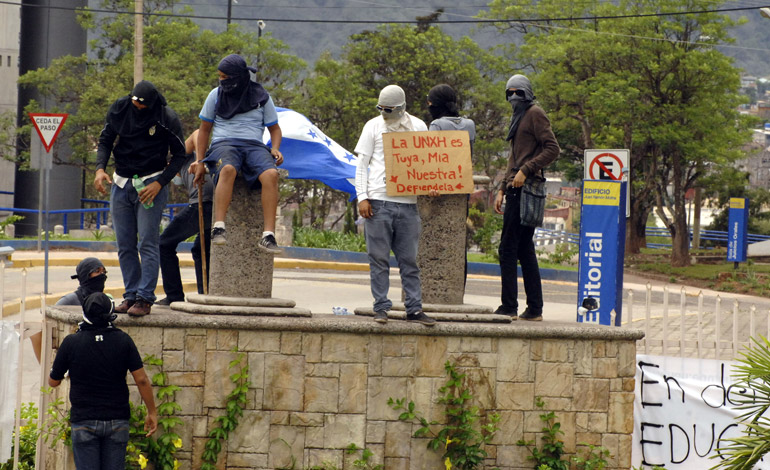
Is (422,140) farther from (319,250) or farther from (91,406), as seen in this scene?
(319,250)

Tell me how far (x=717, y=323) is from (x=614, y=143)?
25.4m

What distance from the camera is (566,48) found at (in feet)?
110

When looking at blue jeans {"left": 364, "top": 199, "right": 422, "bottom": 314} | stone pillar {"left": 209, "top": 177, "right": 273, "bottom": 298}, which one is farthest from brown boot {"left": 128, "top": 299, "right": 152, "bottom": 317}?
blue jeans {"left": 364, "top": 199, "right": 422, "bottom": 314}

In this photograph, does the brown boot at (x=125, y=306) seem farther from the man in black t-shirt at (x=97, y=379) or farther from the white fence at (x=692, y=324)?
the white fence at (x=692, y=324)

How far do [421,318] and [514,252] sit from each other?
1251mm

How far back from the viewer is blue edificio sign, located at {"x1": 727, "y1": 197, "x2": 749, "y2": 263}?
29703 mm

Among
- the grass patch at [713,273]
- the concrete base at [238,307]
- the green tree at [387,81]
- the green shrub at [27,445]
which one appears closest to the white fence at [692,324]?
the concrete base at [238,307]

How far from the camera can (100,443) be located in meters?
6.50

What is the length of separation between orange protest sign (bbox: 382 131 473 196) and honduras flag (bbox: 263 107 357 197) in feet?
34.8

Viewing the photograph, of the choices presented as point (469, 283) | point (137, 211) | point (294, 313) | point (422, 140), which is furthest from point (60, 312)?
point (469, 283)

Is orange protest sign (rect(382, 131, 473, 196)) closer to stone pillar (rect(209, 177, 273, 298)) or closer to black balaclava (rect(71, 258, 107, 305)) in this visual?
stone pillar (rect(209, 177, 273, 298))

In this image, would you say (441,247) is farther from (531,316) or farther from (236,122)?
(236,122)

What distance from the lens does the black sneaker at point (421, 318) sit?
25.1 ft

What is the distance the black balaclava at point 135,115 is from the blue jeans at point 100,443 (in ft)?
7.35
